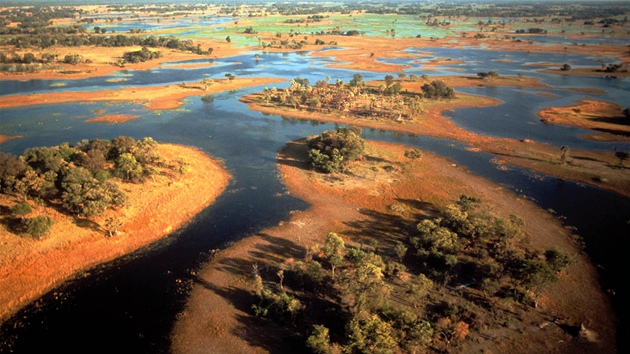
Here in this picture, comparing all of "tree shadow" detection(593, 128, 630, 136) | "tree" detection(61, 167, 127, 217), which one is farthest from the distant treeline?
"tree shadow" detection(593, 128, 630, 136)

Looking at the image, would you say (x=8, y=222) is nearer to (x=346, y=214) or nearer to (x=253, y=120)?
(x=346, y=214)

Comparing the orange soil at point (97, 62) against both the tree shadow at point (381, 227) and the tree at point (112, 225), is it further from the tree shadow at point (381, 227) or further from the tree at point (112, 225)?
the tree shadow at point (381, 227)

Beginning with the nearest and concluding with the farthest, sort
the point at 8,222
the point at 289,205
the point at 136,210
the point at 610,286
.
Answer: the point at 610,286, the point at 8,222, the point at 136,210, the point at 289,205

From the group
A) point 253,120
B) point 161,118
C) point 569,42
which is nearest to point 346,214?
point 253,120

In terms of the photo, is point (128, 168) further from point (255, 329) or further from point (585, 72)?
point (585, 72)

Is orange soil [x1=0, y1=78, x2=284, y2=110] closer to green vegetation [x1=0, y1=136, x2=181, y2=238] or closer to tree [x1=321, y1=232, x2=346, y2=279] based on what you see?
→ green vegetation [x1=0, y1=136, x2=181, y2=238]

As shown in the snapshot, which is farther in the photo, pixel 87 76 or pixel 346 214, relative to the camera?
pixel 87 76

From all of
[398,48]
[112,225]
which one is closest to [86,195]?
[112,225]
